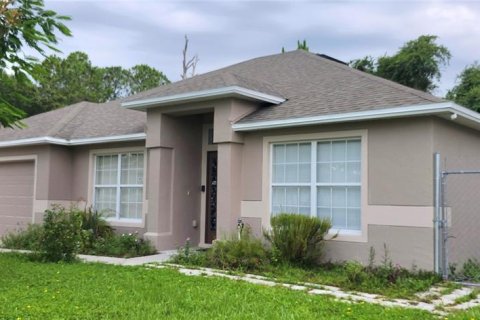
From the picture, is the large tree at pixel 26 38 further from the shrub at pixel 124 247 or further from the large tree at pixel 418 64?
the large tree at pixel 418 64

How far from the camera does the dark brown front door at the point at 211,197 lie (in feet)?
42.7

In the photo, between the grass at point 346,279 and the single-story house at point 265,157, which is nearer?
the grass at point 346,279

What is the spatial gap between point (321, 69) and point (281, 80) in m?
1.12

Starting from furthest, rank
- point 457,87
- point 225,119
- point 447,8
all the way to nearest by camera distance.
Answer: point 457,87 → point 447,8 → point 225,119

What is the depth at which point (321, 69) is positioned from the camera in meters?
13.5

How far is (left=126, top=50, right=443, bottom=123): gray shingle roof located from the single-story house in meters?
0.05

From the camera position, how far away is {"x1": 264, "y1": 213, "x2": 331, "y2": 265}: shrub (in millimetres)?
9445

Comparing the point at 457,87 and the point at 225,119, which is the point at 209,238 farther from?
the point at 457,87

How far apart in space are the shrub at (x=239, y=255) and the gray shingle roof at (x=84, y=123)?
4.85 m

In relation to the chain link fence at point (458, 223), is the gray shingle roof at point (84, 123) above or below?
above

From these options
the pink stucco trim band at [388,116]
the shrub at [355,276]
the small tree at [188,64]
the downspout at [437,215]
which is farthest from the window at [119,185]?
the small tree at [188,64]

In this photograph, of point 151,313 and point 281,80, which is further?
point 281,80

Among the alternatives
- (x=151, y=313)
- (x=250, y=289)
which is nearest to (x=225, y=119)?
(x=250, y=289)

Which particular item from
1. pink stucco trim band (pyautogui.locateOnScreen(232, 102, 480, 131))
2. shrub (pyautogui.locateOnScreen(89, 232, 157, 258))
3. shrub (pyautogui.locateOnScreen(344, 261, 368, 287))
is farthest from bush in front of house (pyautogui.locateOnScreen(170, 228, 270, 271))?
pink stucco trim band (pyautogui.locateOnScreen(232, 102, 480, 131))
